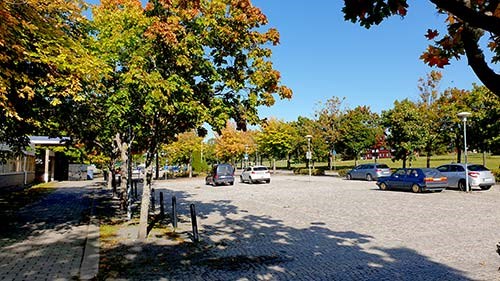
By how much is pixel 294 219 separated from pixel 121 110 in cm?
682

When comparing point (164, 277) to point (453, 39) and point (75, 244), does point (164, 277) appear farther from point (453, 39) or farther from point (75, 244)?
point (453, 39)

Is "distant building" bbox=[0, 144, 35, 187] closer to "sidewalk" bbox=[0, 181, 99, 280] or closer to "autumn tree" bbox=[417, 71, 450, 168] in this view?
"sidewalk" bbox=[0, 181, 99, 280]

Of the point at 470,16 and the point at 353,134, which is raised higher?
the point at 353,134

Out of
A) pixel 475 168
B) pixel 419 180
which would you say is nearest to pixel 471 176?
pixel 475 168

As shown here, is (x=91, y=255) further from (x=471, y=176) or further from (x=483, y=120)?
(x=483, y=120)

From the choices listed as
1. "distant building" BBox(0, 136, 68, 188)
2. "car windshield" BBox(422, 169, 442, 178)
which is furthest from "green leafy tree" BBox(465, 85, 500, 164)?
"distant building" BBox(0, 136, 68, 188)

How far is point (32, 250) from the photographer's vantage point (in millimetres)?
8664

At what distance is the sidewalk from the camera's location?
690 cm

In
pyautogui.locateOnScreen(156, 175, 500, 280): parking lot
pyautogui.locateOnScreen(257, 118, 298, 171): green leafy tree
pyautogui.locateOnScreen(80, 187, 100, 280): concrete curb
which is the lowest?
pyautogui.locateOnScreen(80, 187, 100, 280): concrete curb

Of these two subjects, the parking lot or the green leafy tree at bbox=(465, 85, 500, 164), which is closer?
the parking lot

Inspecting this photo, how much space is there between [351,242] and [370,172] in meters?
26.2

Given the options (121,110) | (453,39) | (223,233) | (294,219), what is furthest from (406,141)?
(453,39)

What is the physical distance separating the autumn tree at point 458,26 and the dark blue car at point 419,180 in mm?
19362

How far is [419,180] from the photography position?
21.0 meters
